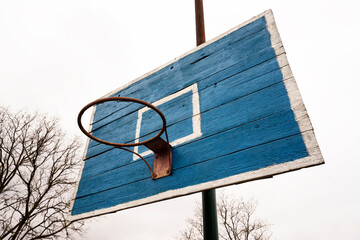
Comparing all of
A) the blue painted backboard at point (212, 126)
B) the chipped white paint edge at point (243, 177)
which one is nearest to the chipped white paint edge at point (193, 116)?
the blue painted backboard at point (212, 126)

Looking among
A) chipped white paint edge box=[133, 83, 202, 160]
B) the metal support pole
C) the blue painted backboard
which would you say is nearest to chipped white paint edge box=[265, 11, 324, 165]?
the blue painted backboard

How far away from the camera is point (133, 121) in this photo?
8.65 ft

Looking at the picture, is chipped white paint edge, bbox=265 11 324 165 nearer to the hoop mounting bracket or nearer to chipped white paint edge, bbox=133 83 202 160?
chipped white paint edge, bbox=133 83 202 160

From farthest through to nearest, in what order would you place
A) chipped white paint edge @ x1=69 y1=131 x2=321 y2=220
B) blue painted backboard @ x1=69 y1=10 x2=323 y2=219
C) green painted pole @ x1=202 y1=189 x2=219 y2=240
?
green painted pole @ x1=202 y1=189 x2=219 y2=240 < blue painted backboard @ x1=69 y1=10 x2=323 y2=219 < chipped white paint edge @ x1=69 y1=131 x2=321 y2=220

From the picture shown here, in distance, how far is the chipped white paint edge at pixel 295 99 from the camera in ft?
4.51

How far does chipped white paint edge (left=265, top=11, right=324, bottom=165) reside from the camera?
4.51 feet

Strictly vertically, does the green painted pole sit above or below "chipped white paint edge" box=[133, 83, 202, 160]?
below

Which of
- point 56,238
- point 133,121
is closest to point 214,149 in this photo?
point 133,121

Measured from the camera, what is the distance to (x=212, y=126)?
1.92 m

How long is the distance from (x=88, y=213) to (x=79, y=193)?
357 millimetres

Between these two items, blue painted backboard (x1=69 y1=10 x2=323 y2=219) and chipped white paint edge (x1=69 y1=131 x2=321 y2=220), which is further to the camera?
blue painted backboard (x1=69 y1=10 x2=323 y2=219)

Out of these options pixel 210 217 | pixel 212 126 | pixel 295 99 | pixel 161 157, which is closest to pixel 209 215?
pixel 210 217

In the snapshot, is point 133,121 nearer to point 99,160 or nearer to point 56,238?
point 99,160

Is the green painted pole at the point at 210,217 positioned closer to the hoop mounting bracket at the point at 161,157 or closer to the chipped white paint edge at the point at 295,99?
the hoop mounting bracket at the point at 161,157
